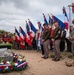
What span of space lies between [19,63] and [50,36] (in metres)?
3.57

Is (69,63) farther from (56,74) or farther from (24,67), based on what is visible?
(24,67)

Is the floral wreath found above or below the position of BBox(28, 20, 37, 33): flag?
below

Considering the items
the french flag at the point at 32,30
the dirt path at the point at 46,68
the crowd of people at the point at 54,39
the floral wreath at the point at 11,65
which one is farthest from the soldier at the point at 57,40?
the french flag at the point at 32,30

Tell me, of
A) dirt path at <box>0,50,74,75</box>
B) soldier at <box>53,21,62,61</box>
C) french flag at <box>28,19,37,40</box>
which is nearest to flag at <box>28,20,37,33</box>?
french flag at <box>28,19,37,40</box>

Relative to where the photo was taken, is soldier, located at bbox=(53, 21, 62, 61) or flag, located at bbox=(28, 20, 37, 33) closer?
soldier, located at bbox=(53, 21, 62, 61)

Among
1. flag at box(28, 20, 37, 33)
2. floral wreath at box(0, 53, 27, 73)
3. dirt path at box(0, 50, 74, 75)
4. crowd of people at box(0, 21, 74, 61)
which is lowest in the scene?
dirt path at box(0, 50, 74, 75)

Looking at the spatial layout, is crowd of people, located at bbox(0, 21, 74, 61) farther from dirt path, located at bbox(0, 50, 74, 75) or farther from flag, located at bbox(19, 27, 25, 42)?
flag, located at bbox(19, 27, 25, 42)

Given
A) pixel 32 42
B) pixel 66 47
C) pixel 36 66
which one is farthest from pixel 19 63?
pixel 32 42

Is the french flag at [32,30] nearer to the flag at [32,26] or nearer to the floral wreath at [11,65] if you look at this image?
the flag at [32,26]

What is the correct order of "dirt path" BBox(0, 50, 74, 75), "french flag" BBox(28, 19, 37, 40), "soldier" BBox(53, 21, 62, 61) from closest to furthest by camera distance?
1. "dirt path" BBox(0, 50, 74, 75)
2. "soldier" BBox(53, 21, 62, 61)
3. "french flag" BBox(28, 19, 37, 40)

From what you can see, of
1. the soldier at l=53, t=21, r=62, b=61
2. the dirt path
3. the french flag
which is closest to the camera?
the dirt path

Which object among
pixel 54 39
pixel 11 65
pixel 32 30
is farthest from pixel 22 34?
pixel 11 65

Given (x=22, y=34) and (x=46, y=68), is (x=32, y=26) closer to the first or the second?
(x=22, y=34)

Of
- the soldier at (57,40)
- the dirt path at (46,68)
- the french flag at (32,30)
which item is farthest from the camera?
the french flag at (32,30)
